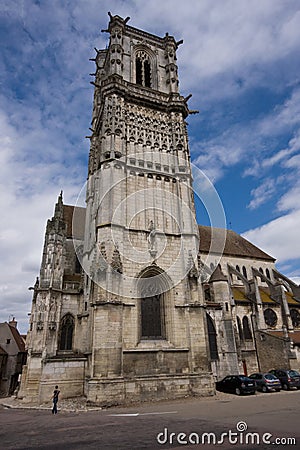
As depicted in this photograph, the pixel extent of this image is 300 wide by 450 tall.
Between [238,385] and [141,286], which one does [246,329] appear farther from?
[141,286]

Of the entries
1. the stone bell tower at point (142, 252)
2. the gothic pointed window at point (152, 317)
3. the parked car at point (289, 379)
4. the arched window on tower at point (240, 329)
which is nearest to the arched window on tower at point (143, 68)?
the stone bell tower at point (142, 252)

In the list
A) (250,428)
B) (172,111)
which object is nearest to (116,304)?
(250,428)

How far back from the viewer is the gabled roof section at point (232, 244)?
2900cm

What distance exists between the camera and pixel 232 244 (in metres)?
30.8

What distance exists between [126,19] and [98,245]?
2092cm

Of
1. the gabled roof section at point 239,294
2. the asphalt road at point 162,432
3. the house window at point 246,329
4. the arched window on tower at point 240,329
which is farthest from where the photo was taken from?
the gabled roof section at point 239,294

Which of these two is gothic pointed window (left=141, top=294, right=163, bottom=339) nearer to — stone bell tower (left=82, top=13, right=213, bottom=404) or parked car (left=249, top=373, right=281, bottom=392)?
stone bell tower (left=82, top=13, right=213, bottom=404)

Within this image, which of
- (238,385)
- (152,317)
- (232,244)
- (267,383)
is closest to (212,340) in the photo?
(267,383)

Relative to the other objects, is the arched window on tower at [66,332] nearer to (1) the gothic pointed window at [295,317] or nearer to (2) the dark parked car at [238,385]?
(2) the dark parked car at [238,385]

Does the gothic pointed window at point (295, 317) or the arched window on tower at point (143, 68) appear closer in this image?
the arched window on tower at point (143, 68)

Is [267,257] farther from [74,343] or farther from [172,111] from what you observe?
[74,343]

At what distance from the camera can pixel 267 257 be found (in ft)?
102

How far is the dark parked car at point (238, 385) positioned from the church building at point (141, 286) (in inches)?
74.1

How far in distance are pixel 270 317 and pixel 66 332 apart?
17.0m
